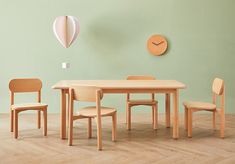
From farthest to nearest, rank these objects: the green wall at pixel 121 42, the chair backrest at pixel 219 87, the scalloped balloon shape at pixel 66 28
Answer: the green wall at pixel 121 42 < the scalloped balloon shape at pixel 66 28 < the chair backrest at pixel 219 87

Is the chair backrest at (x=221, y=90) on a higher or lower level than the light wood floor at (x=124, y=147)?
higher

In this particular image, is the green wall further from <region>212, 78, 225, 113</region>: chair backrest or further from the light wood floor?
<region>212, 78, 225, 113</region>: chair backrest

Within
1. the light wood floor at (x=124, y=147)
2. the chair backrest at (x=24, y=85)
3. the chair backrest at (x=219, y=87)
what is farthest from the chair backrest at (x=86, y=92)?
the chair backrest at (x=219, y=87)

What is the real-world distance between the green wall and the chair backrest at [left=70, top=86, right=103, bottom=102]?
2.09 metres

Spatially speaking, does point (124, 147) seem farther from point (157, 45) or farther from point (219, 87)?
point (157, 45)

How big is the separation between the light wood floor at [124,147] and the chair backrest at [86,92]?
1.78 ft

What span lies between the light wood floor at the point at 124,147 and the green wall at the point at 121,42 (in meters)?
1.19

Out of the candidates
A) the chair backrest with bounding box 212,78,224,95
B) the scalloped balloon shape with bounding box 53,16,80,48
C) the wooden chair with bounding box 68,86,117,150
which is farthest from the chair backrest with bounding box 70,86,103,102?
the scalloped balloon shape with bounding box 53,16,80,48

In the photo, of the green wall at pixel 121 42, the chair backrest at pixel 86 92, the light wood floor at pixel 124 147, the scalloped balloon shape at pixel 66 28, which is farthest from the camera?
the green wall at pixel 121 42

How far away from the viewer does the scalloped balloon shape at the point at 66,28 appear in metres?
5.00

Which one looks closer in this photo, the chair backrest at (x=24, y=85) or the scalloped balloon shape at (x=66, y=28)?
the chair backrest at (x=24, y=85)

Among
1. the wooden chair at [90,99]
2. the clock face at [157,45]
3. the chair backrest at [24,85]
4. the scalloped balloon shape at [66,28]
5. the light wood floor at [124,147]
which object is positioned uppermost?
the scalloped balloon shape at [66,28]

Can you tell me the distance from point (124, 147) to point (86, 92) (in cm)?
73

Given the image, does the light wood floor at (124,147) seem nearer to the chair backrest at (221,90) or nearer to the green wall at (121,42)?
the chair backrest at (221,90)
